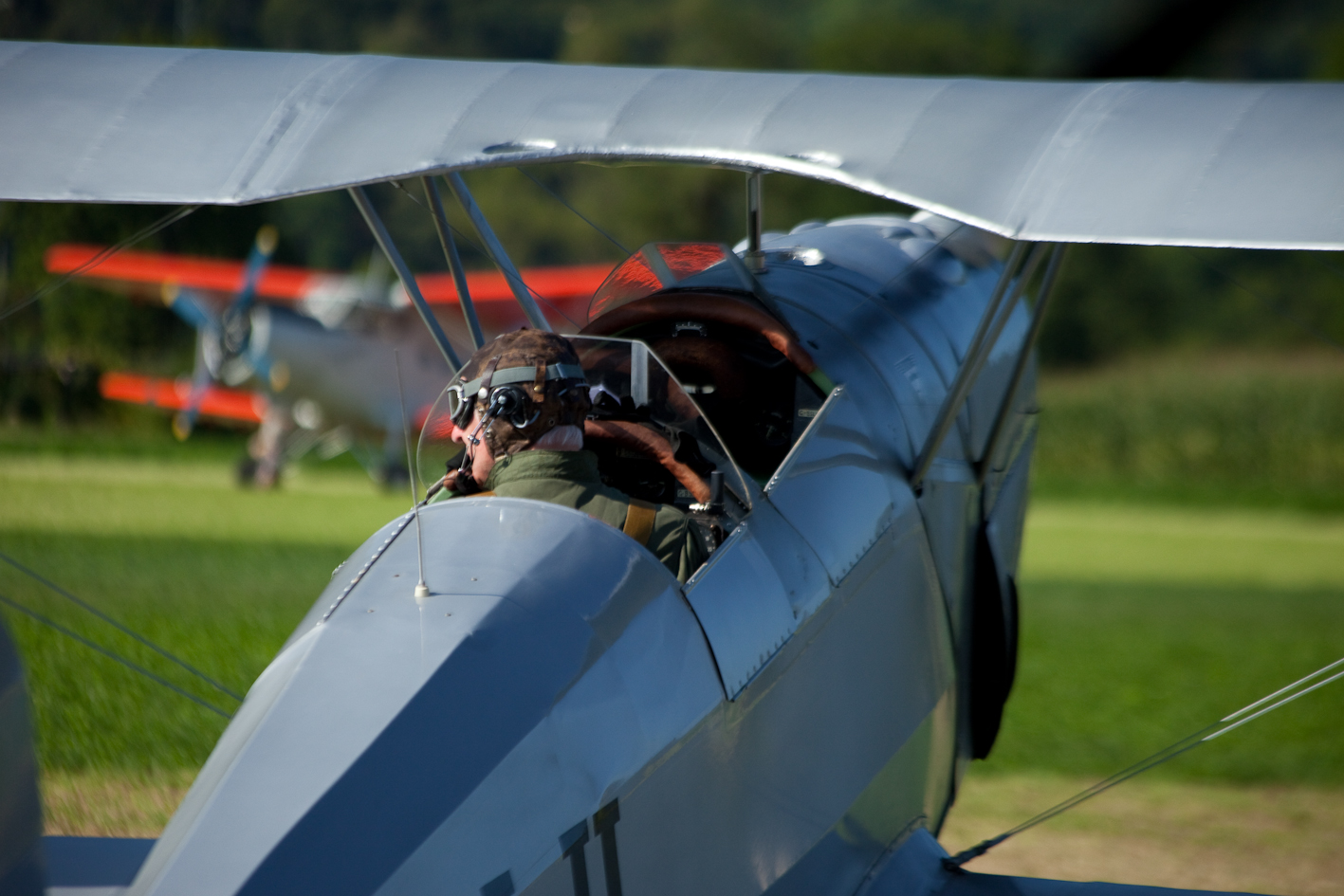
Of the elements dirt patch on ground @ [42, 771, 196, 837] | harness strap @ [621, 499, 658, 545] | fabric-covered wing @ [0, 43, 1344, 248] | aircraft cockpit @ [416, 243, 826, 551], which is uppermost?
fabric-covered wing @ [0, 43, 1344, 248]

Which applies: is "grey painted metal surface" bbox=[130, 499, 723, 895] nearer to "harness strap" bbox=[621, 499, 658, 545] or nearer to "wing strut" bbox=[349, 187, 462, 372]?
"harness strap" bbox=[621, 499, 658, 545]

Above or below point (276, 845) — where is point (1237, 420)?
below

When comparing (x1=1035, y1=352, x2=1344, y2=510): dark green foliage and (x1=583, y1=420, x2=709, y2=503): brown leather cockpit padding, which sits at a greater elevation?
(x1=583, y1=420, x2=709, y2=503): brown leather cockpit padding

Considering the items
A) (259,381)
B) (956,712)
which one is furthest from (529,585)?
(259,381)

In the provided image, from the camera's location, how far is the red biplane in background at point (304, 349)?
20.9 metres

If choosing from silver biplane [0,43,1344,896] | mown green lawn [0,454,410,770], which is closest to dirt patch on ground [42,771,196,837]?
mown green lawn [0,454,410,770]

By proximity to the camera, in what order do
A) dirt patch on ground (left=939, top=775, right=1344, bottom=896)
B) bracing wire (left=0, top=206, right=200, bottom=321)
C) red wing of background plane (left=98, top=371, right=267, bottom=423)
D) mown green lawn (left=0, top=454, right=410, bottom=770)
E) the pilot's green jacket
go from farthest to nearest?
red wing of background plane (left=98, top=371, right=267, bottom=423)
mown green lawn (left=0, top=454, right=410, bottom=770)
dirt patch on ground (left=939, top=775, right=1344, bottom=896)
bracing wire (left=0, top=206, right=200, bottom=321)
the pilot's green jacket

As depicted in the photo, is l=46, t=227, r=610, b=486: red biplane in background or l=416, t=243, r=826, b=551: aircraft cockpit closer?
l=416, t=243, r=826, b=551: aircraft cockpit

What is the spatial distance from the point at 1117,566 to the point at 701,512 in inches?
561

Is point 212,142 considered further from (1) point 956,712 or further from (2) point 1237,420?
(2) point 1237,420

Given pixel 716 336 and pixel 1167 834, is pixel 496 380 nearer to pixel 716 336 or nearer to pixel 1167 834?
pixel 716 336

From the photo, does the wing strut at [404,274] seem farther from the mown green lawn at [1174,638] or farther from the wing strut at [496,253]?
the mown green lawn at [1174,638]

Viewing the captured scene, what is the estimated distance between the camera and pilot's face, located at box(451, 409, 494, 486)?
2768 millimetres

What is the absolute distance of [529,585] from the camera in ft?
7.45
